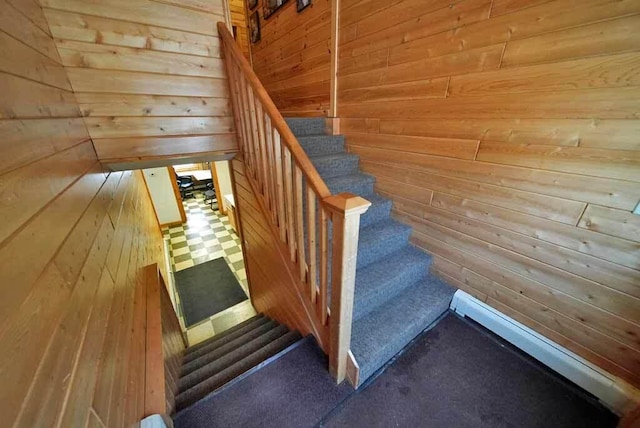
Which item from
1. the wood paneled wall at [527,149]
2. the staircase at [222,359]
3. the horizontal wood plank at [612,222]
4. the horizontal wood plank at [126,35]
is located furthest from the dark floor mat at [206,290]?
the horizontal wood plank at [612,222]

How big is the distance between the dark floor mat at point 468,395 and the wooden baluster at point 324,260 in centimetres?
52

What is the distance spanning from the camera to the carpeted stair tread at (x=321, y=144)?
7.40 ft

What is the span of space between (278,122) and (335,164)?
1001mm

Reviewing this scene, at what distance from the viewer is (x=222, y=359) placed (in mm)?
1829

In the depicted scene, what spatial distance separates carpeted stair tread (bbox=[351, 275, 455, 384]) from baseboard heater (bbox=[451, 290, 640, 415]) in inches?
6.9

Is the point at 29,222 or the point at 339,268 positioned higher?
the point at 29,222

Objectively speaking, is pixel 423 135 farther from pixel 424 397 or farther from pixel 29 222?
pixel 29 222

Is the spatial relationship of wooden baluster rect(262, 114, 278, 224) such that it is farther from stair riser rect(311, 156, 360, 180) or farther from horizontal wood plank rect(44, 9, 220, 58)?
horizontal wood plank rect(44, 9, 220, 58)

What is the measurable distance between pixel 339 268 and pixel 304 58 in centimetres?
259

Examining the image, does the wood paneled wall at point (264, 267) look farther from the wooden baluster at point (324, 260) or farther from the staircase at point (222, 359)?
the wooden baluster at point (324, 260)

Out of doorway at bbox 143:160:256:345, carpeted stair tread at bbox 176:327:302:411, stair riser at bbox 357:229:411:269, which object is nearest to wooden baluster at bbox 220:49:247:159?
doorway at bbox 143:160:256:345

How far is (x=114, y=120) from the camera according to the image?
64.3 inches

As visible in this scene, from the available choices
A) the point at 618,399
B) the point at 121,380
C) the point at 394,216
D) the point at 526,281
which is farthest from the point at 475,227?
the point at 121,380

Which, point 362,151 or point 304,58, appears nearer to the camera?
point 362,151
